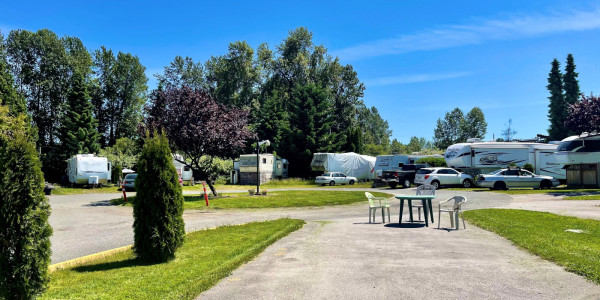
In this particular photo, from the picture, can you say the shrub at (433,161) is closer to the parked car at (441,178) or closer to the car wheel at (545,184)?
the parked car at (441,178)

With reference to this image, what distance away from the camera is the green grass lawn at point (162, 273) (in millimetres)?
5406

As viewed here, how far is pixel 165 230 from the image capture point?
7.20m

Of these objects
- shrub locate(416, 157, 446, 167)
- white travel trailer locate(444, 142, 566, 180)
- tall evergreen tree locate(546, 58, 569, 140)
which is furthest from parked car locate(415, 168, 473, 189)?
tall evergreen tree locate(546, 58, 569, 140)

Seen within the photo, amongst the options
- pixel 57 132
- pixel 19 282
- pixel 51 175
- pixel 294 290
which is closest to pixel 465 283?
pixel 294 290

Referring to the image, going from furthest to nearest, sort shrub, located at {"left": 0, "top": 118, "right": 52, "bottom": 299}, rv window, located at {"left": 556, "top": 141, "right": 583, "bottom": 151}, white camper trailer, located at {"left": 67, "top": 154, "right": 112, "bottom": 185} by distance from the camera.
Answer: white camper trailer, located at {"left": 67, "top": 154, "right": 112, "bottom": 185} → rv window, located at {"left": 556, "top": 141, "right": 583, "bottom": 151} → shrub, located at {"left": 0, "top": 118, "right": 52, "bottom": 299}

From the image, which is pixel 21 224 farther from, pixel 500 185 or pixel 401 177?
pixel 401 177

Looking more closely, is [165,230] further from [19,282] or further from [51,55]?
[51,55]

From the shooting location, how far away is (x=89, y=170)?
35969 mm

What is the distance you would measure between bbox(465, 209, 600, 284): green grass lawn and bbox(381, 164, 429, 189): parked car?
17129 mm

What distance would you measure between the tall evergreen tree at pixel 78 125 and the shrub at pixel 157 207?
4356 centimetres

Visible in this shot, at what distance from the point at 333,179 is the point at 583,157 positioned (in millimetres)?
19594

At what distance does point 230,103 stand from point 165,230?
56.4m

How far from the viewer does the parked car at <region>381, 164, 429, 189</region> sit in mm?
31781

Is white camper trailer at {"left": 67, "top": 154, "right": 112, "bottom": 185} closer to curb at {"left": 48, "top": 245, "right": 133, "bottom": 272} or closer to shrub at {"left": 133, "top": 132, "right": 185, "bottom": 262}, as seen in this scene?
curb at {"left": 48, "top": 245, "right": 133, "bottom": 272}
